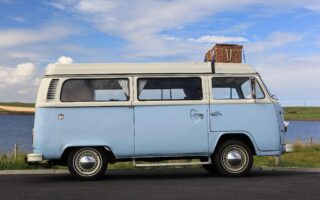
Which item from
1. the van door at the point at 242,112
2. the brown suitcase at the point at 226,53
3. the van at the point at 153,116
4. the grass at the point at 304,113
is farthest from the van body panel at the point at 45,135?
the grass at the point at 304,113

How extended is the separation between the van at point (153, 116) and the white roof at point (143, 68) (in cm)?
2

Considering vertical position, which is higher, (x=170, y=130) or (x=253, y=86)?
(x=253, y=86)

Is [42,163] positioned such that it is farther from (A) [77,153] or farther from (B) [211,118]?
(B) [211,118]

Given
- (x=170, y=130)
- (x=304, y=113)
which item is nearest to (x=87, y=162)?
(x=170, y=130)

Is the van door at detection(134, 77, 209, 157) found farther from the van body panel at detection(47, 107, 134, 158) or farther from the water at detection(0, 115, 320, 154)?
the water at detection(0, 115, 320, 154)

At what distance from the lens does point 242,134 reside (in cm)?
1189

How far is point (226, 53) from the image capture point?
13758 millimetres

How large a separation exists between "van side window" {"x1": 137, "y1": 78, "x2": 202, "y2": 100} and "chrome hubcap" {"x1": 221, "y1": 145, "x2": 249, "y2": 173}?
1.36 metres

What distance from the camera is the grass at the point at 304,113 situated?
137350 mm

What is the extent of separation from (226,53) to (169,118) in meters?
3.14

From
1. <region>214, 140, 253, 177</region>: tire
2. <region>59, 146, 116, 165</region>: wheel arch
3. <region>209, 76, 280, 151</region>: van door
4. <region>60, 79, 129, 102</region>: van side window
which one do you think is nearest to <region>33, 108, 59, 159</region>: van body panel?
<region>59, 146, 116, 165</region>: wheel arch

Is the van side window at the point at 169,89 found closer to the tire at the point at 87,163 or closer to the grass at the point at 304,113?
the tire at the point at 87,163

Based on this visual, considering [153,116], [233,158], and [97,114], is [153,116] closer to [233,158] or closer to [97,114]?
[97,114]

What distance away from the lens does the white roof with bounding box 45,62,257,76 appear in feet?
37.8
